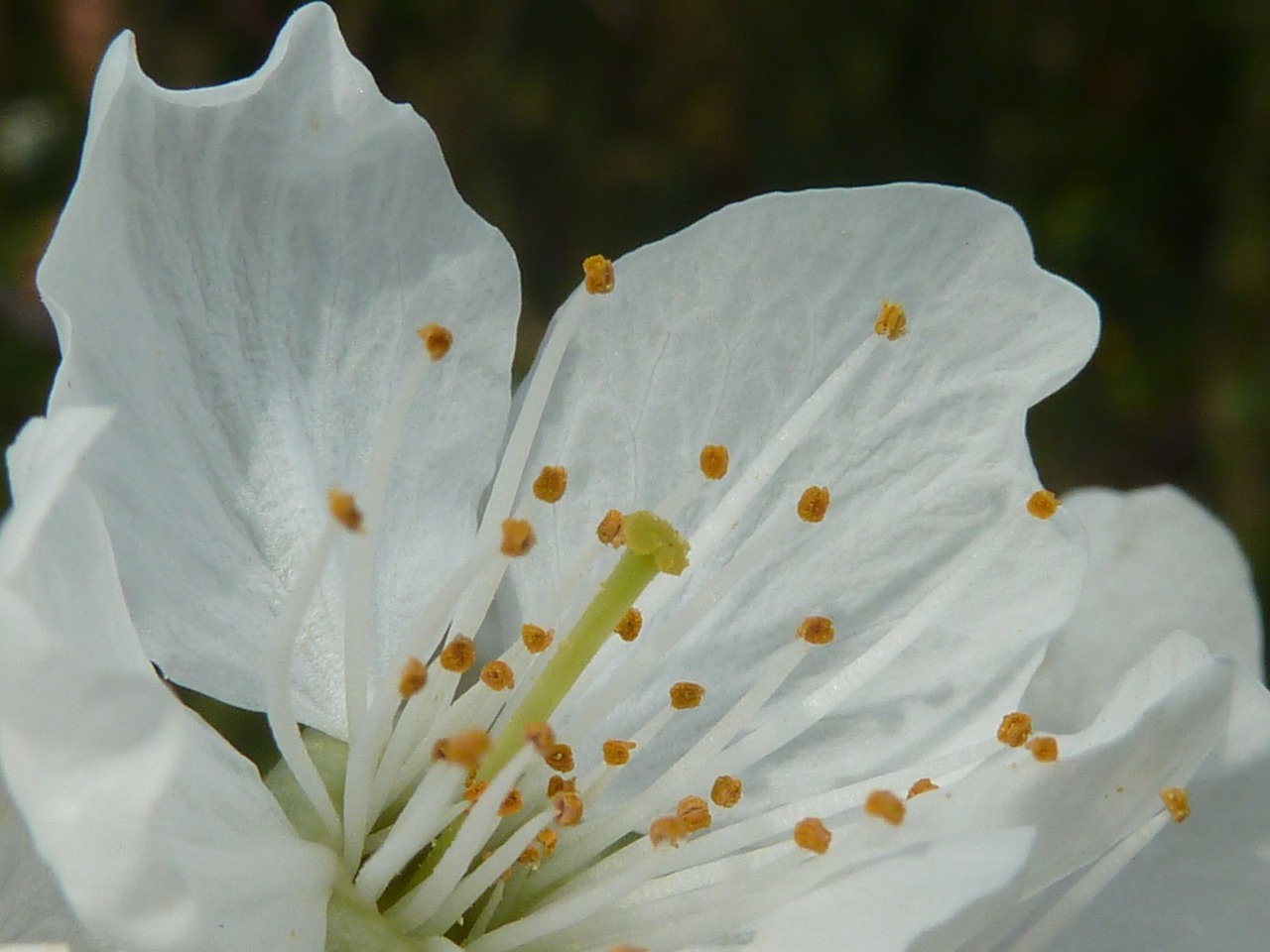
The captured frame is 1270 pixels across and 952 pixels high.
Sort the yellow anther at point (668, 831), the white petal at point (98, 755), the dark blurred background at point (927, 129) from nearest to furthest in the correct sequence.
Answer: the white petal at point (98, 755), the yellow anther at point (668, 831), the dark blurred background at point (927, 129)

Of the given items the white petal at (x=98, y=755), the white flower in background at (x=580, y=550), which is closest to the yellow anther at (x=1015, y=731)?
the white flower in background at (x=580, y=550)

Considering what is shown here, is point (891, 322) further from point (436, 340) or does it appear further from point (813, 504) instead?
point (436, 340)

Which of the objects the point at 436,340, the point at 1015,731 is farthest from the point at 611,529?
the point at 1015,731

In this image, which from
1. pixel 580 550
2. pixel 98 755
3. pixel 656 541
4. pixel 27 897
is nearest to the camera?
pixel 98 755

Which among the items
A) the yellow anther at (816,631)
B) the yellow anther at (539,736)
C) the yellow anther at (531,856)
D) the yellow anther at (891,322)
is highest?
the yellow anther at (891,322)

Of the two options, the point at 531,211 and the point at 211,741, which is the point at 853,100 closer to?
the point at 531,211

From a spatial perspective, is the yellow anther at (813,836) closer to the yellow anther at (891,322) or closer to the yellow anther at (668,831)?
the yellow anther at (668,831)

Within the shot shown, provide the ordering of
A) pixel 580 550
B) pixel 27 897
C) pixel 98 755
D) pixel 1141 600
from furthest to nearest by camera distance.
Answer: pixel 1141 600
pixel 580 550
pixel 27 897
pixel 98 755
